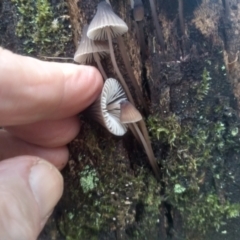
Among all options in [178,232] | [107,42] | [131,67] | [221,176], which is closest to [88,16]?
[107,42]

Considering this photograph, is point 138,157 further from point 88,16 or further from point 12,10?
point 12,10

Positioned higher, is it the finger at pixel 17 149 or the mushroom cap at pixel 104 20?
the mushroom cap at pixel 104 20

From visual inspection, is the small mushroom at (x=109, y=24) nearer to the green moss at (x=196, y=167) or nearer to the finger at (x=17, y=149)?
the green moss at (x=196, y=167)

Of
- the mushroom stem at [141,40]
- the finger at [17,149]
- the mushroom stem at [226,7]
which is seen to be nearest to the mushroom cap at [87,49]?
the mushroom stem at [141,40]

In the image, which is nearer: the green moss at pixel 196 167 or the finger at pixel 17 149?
the green moss at pixel 196 167

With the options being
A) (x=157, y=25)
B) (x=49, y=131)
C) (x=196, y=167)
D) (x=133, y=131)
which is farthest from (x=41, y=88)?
(x=196, y=167)
